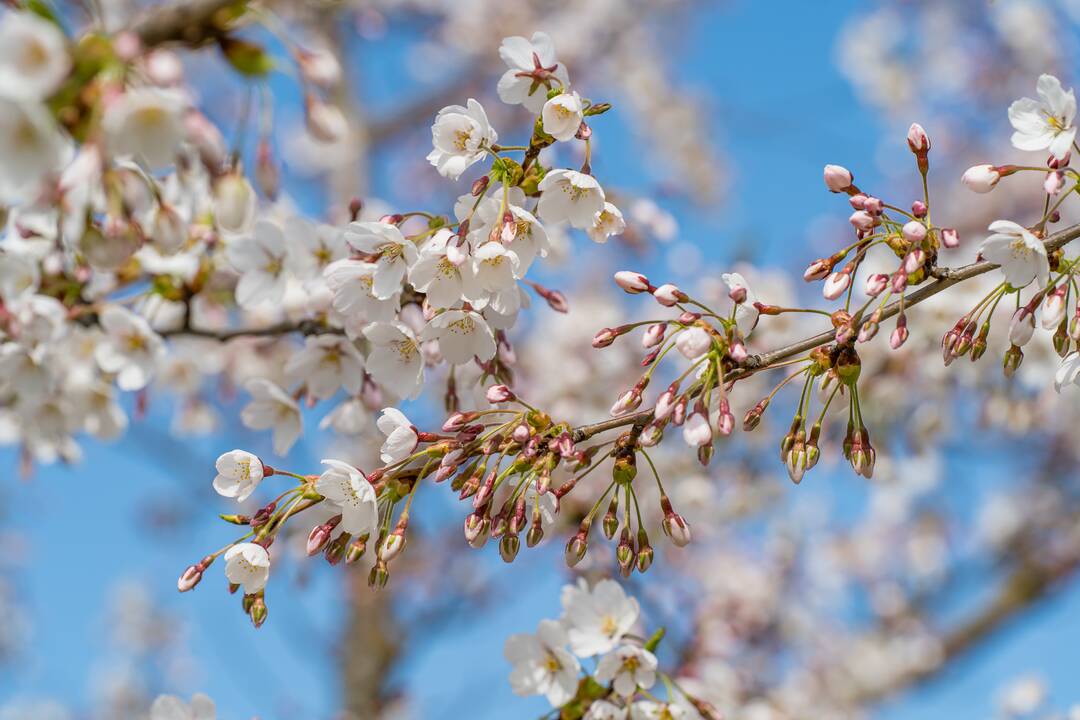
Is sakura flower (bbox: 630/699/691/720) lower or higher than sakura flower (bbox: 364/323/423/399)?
lower

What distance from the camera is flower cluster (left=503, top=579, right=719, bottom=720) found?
1672mm

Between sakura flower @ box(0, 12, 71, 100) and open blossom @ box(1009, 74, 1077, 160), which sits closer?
sakura flower @ box(0, 12, 71, 100)

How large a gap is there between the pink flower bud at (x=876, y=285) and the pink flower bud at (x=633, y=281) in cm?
36

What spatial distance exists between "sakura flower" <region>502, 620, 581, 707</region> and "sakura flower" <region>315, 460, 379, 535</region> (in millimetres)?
452

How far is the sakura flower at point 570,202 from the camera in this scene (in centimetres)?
159

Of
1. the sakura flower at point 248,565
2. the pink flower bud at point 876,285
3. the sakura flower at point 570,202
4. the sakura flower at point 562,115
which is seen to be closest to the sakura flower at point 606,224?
the sakura flower at point 570,202

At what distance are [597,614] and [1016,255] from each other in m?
0.97

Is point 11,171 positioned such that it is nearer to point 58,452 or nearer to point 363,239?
point 363,239

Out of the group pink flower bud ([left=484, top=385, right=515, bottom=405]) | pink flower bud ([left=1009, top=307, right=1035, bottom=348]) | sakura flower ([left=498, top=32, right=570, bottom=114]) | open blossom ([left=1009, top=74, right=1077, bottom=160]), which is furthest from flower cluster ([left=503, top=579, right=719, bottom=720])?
open blossom ([left=1009, top=74, right=1077, bottom=160])

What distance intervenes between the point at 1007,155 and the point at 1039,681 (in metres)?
6.87

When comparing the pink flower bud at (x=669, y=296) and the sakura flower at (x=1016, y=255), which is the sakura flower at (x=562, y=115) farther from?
the sakura flower at (x=1016, y=255)

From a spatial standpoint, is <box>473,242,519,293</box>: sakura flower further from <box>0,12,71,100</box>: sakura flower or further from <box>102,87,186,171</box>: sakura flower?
<box>0,12,71,100</box>: sakura flower

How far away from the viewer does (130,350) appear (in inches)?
88.0

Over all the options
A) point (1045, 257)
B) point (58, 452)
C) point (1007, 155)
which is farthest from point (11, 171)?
point (1007, 155)
